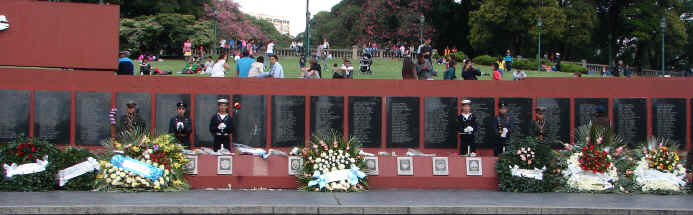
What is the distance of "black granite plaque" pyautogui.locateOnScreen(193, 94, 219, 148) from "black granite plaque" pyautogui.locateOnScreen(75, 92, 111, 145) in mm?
1937

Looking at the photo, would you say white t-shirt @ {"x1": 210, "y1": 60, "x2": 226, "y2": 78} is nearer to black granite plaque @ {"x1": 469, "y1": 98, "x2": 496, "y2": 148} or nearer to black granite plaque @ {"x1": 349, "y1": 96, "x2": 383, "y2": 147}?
black granite plaque @ {"x1": 349, "y1": 96, "x2": 383, "y2": 147}

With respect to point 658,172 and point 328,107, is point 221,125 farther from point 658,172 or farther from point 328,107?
point 658,172

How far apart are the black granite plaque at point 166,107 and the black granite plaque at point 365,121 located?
372 centimetres

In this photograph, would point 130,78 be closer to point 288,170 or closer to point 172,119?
point 172,119

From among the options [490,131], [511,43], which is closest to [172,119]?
[490,131]

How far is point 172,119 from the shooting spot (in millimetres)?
14875

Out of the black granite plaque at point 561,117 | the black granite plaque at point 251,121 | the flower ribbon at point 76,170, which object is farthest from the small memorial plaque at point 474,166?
the flower ribbon at point 76,170

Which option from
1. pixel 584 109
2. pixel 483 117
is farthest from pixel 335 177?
pixel 584 109

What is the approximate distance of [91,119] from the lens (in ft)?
53.0

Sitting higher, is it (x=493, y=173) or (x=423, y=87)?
(x=423, y=87)

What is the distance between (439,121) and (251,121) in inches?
169

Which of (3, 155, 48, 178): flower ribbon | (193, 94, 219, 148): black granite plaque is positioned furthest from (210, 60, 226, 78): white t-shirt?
(3, 155, 48, 178): flower ribbon

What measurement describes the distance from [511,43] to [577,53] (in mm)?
11444

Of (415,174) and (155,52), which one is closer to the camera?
(415,174)
